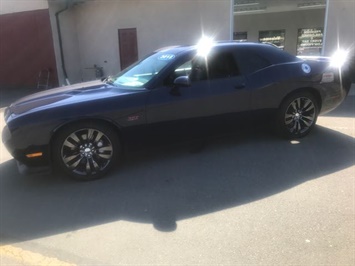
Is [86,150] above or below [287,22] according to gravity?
below

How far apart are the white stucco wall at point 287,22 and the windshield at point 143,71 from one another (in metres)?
16.8

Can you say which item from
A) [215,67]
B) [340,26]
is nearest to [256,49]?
[215,67]

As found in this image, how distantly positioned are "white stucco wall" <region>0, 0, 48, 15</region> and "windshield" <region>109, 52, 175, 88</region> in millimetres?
9419

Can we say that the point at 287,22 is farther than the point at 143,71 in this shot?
Yes

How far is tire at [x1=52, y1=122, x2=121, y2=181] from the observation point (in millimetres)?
3930

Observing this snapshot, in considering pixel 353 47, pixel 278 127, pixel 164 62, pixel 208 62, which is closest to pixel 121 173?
pixel 164 62

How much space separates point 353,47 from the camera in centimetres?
1022

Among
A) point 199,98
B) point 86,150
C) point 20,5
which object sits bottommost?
point 86,150

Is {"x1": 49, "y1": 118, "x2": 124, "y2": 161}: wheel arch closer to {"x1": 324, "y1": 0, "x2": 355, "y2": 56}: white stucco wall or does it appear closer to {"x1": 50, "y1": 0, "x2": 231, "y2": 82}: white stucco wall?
{"x1": 50, "y1": 0, "x2": 231, "y2": 82}: white stucco wall

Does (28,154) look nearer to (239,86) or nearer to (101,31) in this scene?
(239,86)

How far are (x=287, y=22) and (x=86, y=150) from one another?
18.7m

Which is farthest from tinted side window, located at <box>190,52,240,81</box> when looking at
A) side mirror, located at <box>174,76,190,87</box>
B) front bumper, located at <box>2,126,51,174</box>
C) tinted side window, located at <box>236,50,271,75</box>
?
front bumper, located at <box>2,126,51,174</box>

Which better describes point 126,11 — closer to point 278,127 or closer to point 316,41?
point 278,127

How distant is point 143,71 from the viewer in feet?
15.9
